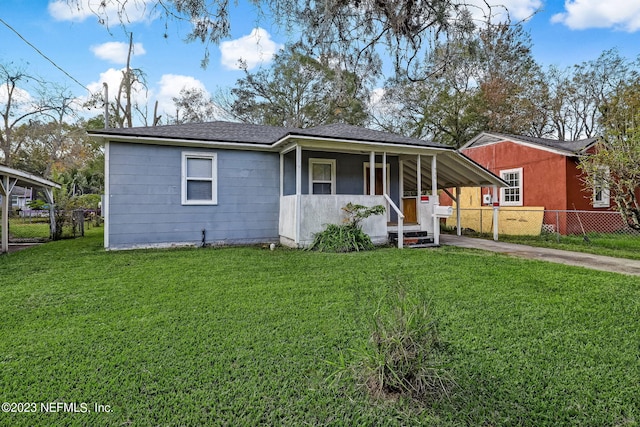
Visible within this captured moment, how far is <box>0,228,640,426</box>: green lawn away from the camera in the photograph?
1.98 metres

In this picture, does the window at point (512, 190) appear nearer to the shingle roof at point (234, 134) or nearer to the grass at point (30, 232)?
the shingle roof at point (234, 134)

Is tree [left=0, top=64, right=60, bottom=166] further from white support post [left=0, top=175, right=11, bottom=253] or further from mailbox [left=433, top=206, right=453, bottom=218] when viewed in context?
mailbox [left=433, top=206, right=453, bottom=218]

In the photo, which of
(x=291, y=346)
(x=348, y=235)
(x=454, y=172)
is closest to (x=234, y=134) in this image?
(x=348, y=235)

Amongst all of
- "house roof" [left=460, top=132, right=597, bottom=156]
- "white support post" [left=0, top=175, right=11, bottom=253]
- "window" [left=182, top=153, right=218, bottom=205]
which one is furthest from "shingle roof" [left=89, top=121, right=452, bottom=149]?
"house roof" [left=460, top=132, right=597, bottom=156]

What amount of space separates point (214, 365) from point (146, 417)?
0.59 metres

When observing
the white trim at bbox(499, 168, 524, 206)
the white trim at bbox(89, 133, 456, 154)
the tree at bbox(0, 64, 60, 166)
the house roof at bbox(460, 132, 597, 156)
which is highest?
the tree at bbox(0, 64, 60, 166)

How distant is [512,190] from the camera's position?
1309 cm

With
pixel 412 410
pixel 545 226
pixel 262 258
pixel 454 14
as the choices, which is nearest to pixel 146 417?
pixel 412 410

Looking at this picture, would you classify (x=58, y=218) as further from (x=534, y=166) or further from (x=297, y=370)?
(x=534, y=166)

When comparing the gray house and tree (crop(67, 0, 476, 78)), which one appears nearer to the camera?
tree (crop(67, 0, 476, 78))

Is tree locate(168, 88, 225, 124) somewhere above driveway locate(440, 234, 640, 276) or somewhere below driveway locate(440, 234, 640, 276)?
above

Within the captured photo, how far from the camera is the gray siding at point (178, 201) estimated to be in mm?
7848

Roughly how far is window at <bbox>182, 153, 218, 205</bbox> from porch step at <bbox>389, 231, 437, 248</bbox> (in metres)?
4.82

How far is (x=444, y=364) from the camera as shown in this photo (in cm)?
242
